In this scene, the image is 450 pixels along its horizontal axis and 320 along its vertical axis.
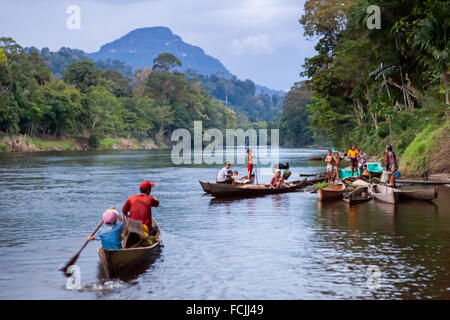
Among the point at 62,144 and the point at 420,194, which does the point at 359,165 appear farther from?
the point at 62,144

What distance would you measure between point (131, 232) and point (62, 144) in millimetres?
87934

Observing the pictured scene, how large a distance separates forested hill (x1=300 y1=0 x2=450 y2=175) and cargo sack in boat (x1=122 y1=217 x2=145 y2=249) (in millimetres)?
18294

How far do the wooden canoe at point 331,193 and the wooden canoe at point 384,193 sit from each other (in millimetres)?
1169

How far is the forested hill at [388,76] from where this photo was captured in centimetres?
2759

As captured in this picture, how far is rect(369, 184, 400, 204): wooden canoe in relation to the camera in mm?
20578

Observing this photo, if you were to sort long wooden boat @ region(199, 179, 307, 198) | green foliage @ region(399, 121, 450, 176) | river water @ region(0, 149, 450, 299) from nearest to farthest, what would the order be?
river water @ region(0, 149, 450, 299) < long wooden boat @ region(199, 179, 307, 198) < green foliage @ region(399, 121, 450, 176)

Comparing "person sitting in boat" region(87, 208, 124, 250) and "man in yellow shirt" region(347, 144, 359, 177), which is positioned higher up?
"man in yellow shirt" region(347, 144, 359, 177)

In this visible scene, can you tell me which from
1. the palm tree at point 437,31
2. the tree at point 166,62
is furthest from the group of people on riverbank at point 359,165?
the tree at point 166,62

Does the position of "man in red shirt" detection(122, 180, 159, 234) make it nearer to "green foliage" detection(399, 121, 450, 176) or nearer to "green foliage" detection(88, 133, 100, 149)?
"green foliage" detection(399, 121, 450, 176)

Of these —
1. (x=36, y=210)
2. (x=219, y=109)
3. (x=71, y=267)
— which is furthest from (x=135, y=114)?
(x=71, y=267)

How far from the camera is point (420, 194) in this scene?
822 inches

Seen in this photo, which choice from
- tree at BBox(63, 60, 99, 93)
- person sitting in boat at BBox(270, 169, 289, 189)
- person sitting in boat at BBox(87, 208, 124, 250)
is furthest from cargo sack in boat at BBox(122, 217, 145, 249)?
tree at BBox(63, 60, 99, 93)

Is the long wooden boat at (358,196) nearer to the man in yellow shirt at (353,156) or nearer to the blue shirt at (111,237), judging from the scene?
the man in yellow shirt at (353,156)
